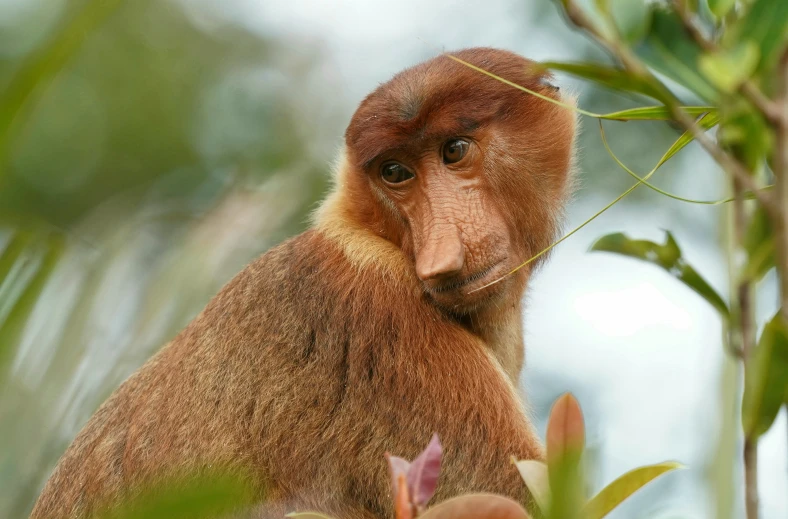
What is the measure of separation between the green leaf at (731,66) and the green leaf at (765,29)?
1.8 inches

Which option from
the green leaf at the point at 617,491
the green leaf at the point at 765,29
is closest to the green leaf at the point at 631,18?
the green leaf at the point at 765,29

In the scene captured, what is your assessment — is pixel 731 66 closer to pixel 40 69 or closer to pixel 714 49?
pixel 714 49

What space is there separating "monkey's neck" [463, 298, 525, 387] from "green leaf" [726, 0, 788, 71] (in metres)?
3.18

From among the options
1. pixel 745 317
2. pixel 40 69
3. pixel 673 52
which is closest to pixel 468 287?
pixel 673 52

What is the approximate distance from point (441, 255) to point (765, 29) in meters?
2.72

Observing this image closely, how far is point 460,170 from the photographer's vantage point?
448 centimetres

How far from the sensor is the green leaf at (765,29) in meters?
1.35

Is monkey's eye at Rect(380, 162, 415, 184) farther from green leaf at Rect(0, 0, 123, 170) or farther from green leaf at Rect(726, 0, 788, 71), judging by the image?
green leaf at Rect(0, 0, 123, 170)

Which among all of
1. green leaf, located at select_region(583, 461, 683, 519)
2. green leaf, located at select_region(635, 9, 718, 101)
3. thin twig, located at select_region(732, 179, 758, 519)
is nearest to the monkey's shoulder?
green leaf, located at select_region(583, 461, 683, 519)

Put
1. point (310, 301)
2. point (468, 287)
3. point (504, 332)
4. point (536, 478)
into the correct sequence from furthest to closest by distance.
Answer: point (504, 332)
point (310, 301)
point (468, 287)
point (536, 478)

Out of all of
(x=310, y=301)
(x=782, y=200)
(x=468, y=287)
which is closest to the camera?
(x=782, y=200)

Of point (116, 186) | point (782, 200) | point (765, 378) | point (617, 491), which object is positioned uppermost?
point (116, 186)

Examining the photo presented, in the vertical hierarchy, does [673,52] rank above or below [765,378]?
above

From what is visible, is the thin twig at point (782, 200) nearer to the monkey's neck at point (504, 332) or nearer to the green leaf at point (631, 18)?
the green leaf at point (631, 18)
